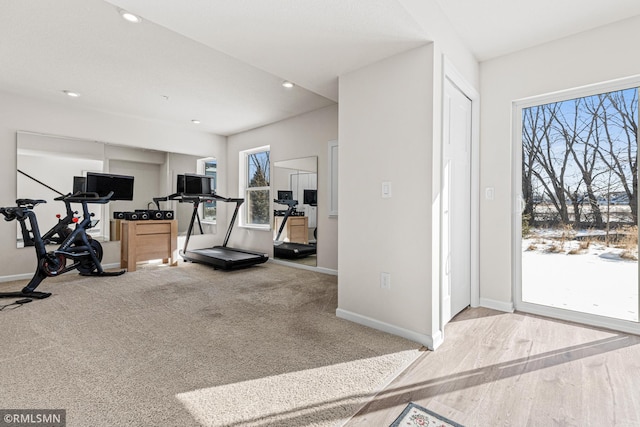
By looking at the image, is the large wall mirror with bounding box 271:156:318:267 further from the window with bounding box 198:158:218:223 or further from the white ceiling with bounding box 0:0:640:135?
the window with bounding box 198:158:218:223

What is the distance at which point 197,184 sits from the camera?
18.0ft

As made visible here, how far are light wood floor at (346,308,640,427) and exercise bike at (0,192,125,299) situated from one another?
12.4ft

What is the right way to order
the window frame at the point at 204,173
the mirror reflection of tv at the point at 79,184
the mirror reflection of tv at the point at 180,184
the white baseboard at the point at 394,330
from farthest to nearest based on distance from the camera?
the window frame at the point at 204,173 → the mirror reflection of tv at the point at 180,184 → the mirror reflection of tv at the point at 79,184 → the white baseboard at the point at 394,330

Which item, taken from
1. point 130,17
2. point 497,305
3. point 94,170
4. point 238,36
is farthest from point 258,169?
point 497,305

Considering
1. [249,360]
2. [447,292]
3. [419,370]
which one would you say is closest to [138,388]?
[249,360]

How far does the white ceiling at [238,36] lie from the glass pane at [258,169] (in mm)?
1845

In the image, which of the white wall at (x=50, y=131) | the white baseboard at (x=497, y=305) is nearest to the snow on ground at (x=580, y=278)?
the white baseboard at (x=497, y=305)

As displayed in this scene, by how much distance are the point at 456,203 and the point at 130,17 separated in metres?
3.05

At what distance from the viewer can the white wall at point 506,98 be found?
A: 2.47 m

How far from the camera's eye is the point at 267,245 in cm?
545

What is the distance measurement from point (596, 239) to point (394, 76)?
2219mm

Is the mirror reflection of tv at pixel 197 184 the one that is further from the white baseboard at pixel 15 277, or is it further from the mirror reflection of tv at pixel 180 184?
the white baseboard at pixel 15 277

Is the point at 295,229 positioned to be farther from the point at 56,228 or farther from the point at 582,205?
the point at 582,205

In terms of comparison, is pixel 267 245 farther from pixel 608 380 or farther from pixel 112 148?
pixel 608 380
